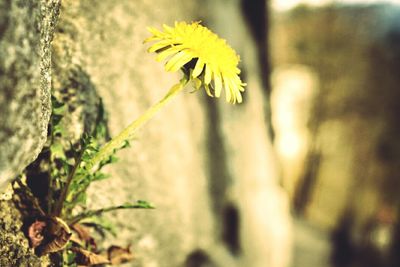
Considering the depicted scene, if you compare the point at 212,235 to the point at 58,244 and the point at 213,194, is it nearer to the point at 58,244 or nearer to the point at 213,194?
the point at 213,194

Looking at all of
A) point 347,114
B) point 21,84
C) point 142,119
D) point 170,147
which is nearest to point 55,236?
point 142,119

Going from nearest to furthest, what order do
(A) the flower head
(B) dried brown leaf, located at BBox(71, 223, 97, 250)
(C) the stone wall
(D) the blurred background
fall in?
(A) the flower head < (B) dried brown leaf, located at BBox(71, 223, 97, 250) < (C) the stone wall < (D) the blurred background

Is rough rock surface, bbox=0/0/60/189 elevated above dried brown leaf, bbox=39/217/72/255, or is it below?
above

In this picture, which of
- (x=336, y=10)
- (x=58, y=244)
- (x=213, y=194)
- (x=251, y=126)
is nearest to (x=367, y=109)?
(x=336, y=10)

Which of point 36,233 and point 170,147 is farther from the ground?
point 170,147

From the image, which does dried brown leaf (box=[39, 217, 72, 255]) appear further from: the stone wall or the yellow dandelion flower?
the stone wall

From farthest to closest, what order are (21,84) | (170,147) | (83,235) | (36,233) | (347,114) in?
(347,114) < (170,147) < (83,235) < (36,233) < (21,84)

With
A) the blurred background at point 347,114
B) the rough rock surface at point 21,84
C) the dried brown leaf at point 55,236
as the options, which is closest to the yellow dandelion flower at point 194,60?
the dried brown leaf at point 55,236

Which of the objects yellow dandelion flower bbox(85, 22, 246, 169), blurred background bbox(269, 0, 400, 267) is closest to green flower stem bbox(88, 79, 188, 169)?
yellow dandelion flower bbox(85, 22, 246, 169)

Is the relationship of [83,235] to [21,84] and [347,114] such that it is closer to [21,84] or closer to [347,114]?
[21,84]
